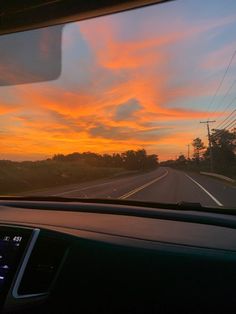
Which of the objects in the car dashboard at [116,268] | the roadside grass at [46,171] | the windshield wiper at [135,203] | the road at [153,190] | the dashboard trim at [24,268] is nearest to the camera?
the car dashboard at [116,268]

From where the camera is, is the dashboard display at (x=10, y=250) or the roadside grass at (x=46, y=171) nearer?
the dashboard display at (x=10, y=250)

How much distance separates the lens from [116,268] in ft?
7.79

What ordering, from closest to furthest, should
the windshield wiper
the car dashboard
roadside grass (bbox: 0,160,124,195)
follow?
the car dashboard → the windshield wiper → roadside grass (bbox: 0,160,124,195)

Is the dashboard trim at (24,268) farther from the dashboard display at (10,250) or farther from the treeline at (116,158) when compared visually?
the treeline at (116,158)

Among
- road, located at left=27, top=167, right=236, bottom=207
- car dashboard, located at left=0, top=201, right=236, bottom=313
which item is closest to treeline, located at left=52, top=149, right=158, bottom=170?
road, located at left=27, top=167, right=236, bottom=207

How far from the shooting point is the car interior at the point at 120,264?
220 centimetres

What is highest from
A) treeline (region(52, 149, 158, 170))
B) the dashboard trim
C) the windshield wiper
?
treeline (region(52, 149, 158, 170))

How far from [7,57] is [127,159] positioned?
8.31 feet

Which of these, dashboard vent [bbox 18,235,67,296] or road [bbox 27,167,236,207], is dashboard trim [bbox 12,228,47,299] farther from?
road [bbox 27,167,236,207]

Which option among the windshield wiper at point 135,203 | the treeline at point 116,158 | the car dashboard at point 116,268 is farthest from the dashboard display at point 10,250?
the treeline at point 116,158

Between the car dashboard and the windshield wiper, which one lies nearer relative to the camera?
the car dashboard

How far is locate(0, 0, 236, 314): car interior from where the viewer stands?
220cm

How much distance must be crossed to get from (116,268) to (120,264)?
29 millimetres

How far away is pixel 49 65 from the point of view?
4.30 meters
